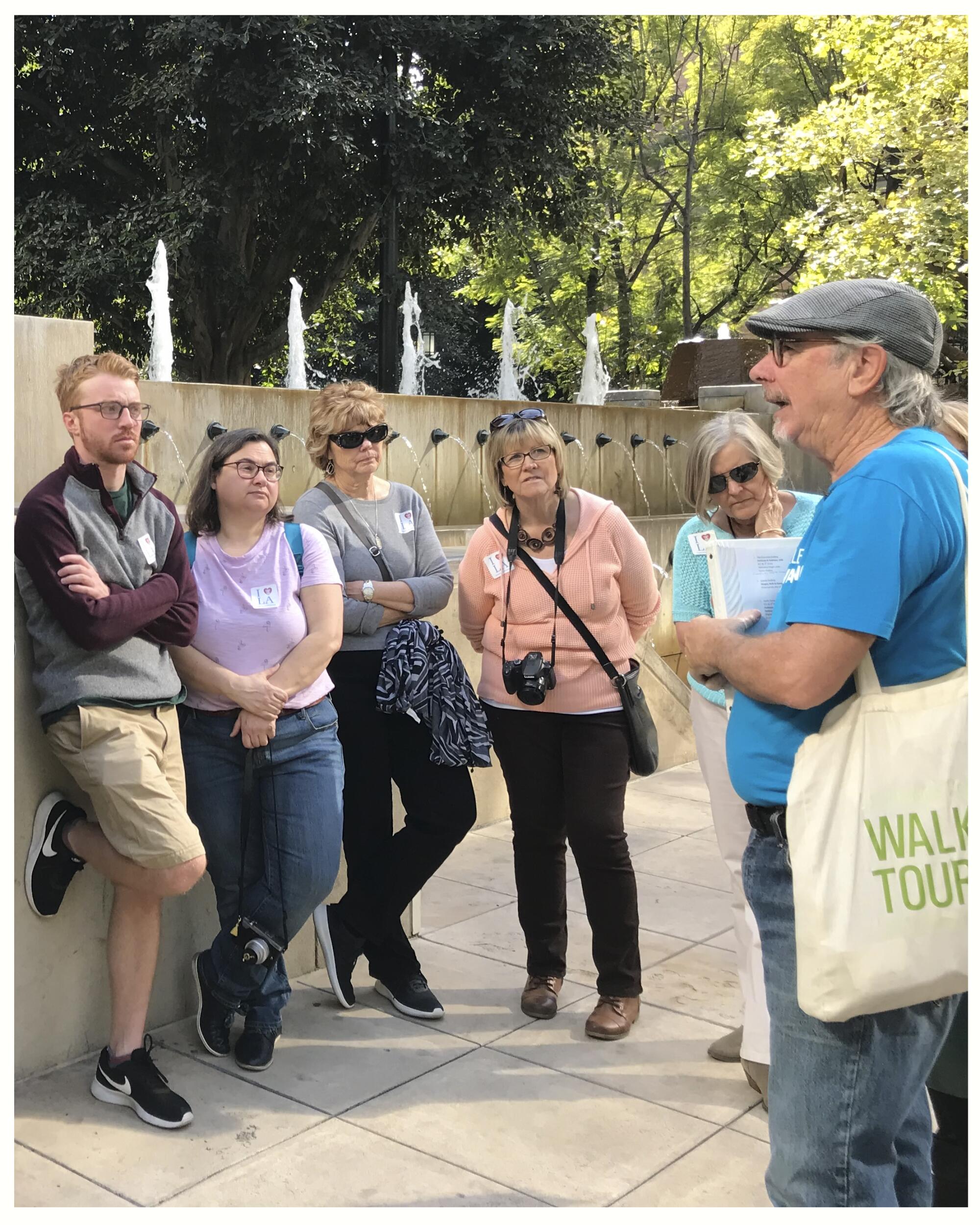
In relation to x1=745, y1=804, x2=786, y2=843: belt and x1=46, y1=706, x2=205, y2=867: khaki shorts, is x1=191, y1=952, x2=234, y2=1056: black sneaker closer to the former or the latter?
x1=46, y1=706, x2=205, y2=867: khaki shorts

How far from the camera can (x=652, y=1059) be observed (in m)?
4.11

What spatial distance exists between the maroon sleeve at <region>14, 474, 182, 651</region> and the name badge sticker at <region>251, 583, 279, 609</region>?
0.48 metres

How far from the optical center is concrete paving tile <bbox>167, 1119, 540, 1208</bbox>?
3.21m

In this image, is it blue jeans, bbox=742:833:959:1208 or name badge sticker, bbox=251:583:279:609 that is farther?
name badge sticker, bbox=251:583:279:609

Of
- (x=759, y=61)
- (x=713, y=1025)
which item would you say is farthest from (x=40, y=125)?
(x=713, y=1025)

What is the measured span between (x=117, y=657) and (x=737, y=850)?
193 centimetres

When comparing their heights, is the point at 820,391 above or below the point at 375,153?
below

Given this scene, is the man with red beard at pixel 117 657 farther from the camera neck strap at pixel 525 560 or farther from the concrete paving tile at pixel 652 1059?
the concrete paving tile at pixel 652 1059

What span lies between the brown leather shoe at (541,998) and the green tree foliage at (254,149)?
1472cm

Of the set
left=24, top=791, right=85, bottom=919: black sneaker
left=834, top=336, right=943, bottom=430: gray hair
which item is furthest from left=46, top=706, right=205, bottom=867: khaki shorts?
left=834, top=336, right=943, bottom=430: gray hair

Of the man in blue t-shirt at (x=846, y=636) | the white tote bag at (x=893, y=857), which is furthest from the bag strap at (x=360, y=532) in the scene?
the white tote bag at (x=893, y=857)

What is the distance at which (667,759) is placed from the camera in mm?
8344
